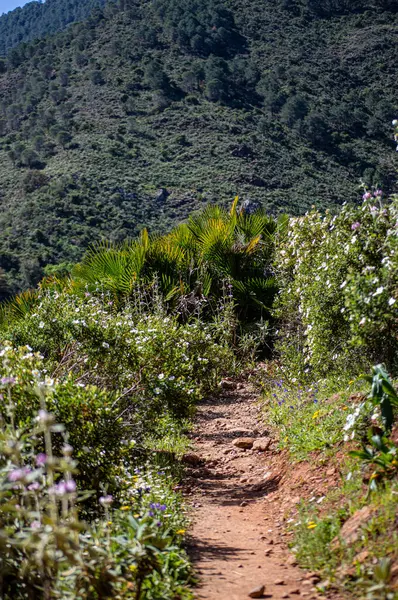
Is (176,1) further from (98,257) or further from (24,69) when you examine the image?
(98,257)

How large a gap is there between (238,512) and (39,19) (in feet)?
265

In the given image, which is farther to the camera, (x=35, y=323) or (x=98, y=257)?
(x=98, y=257)

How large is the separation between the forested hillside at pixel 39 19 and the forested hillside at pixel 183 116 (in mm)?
14320

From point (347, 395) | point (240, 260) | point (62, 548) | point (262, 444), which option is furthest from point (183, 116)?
point (62, 548)

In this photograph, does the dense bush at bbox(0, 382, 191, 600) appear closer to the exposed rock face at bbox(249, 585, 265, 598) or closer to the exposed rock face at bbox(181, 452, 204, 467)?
the exposed rock face at bbox(249, 585, 265, 598)

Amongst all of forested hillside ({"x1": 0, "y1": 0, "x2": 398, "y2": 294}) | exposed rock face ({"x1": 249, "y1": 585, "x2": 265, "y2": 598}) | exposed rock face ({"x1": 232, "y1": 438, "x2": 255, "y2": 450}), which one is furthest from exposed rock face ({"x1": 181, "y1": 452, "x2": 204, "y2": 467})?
forested hillside ({"x1": 0, "y1": 0, "x2": 398, "y2": 294})

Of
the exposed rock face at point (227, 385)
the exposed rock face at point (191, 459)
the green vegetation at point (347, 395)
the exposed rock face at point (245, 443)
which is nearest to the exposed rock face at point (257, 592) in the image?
the green vegetation at point (347, 395)

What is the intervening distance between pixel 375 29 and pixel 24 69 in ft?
92.9

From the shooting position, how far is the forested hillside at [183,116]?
32688 millimetres

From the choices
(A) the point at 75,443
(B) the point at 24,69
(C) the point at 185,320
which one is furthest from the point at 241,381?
(B) the point at 24,69

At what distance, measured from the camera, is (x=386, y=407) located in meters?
3.49

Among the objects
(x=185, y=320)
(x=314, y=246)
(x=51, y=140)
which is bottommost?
(x=185, y=320)

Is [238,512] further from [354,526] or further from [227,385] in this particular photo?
[227,385]

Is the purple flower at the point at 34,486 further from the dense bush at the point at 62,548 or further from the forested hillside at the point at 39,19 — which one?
the forested hillside at the point at 39,19
